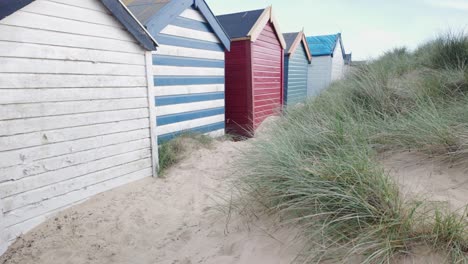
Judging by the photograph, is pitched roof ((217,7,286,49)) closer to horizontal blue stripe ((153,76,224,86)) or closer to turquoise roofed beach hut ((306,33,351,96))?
horizontal blue stripe ((153,76,224,86))

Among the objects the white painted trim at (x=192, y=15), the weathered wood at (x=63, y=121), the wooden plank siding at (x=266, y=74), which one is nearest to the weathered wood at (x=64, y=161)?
the weathered wood at (x=63, y=121)

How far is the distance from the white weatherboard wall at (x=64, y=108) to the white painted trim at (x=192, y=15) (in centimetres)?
202

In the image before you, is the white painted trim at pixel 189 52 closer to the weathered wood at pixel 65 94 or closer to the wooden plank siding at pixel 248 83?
the wooden plank siding at pixel 248 83

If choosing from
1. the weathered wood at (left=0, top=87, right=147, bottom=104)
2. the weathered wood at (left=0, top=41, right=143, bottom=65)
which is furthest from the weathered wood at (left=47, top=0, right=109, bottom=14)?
the weathered wood at (left=0, top=87, right=147, bottom=104)

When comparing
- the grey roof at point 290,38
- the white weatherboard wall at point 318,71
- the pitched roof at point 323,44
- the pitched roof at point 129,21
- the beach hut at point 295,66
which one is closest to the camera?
the pitched roof at point 129,21

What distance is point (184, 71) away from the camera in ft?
19.4

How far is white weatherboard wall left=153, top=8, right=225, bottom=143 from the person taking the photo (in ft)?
17.7

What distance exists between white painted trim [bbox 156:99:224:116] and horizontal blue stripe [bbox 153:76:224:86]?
1.38 ft

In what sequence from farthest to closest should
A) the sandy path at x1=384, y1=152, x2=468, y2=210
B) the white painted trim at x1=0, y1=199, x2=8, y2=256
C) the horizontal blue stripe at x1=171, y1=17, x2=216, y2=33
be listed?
the horizontal blue stripe at x1=171, y1=17, x2=216, y2=33, the white painted trim at x1=0, y1=199, x2=8, y2=256, the sandy path at x1=384, y1=152, x2=468, y2=210

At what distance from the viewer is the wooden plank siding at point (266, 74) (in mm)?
7956

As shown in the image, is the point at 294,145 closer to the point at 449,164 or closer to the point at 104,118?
the point at 449,164

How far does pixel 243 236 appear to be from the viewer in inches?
93.1

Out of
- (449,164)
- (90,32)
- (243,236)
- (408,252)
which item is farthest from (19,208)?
(449,164)

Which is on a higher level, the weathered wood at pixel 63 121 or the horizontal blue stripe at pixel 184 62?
the horizontal blue stripe at pixel 184 62
